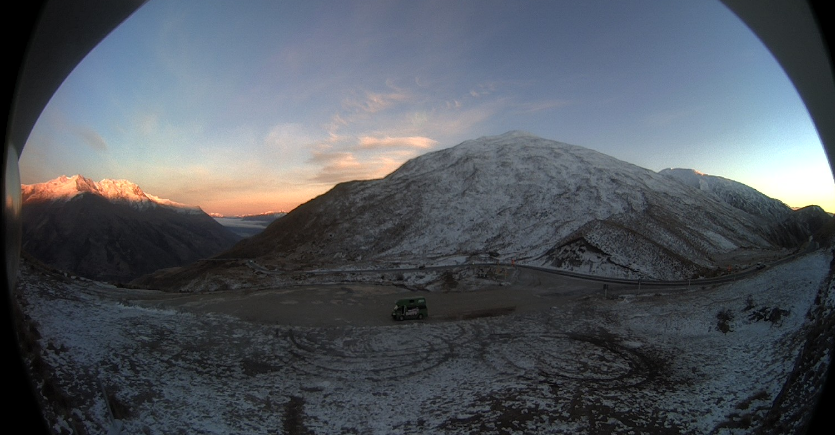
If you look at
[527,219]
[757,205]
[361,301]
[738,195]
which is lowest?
[361,301]

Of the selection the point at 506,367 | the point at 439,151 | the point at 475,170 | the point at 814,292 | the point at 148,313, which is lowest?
the point at 506,367

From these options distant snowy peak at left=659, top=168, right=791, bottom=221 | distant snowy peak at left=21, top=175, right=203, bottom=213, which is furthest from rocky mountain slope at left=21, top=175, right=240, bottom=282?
distant snowy peak at left=659, top=168, right=791, bottom=221

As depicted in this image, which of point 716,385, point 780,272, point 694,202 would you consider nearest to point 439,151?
point 694,202

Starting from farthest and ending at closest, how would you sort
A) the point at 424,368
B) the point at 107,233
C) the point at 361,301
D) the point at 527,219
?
1. the point at 107,233
2. the point at 527,219
3. the point at 361,301
4. the point at 424,368

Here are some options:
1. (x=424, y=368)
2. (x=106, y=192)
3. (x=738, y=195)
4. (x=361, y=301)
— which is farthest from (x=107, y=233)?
(x=738, y=195)

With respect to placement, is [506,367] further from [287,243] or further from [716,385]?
[287,243]

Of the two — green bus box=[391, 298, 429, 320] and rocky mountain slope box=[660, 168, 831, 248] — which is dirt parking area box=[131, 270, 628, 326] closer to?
green bus box=[391, 298, 429, 320]

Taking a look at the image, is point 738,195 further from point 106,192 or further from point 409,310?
point 106,192
